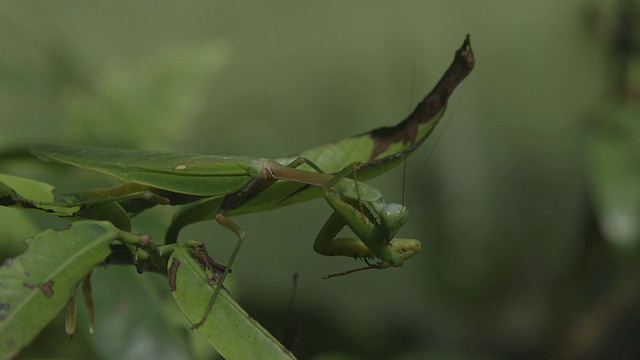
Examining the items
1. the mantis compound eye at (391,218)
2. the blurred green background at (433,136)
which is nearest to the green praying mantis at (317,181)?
the mantis compound eye at (391,218)

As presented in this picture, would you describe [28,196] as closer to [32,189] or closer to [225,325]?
[32,189]

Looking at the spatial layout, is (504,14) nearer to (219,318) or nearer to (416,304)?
(416,304)

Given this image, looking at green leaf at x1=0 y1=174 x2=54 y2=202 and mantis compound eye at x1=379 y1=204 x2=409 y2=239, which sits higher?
mantis compound eye at x1=379 y1=204 x2=409 y2=239

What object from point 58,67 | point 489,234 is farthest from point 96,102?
point 489,234

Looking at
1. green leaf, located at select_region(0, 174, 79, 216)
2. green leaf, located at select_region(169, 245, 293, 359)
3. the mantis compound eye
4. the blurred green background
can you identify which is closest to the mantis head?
the mantis compound eye

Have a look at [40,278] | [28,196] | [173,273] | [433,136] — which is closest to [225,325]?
[173,273]

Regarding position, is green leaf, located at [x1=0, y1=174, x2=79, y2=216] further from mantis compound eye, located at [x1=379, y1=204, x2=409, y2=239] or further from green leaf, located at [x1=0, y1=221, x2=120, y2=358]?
mantis compound eye, located at [x1=379, y1=204, x2=409, y2=239]
